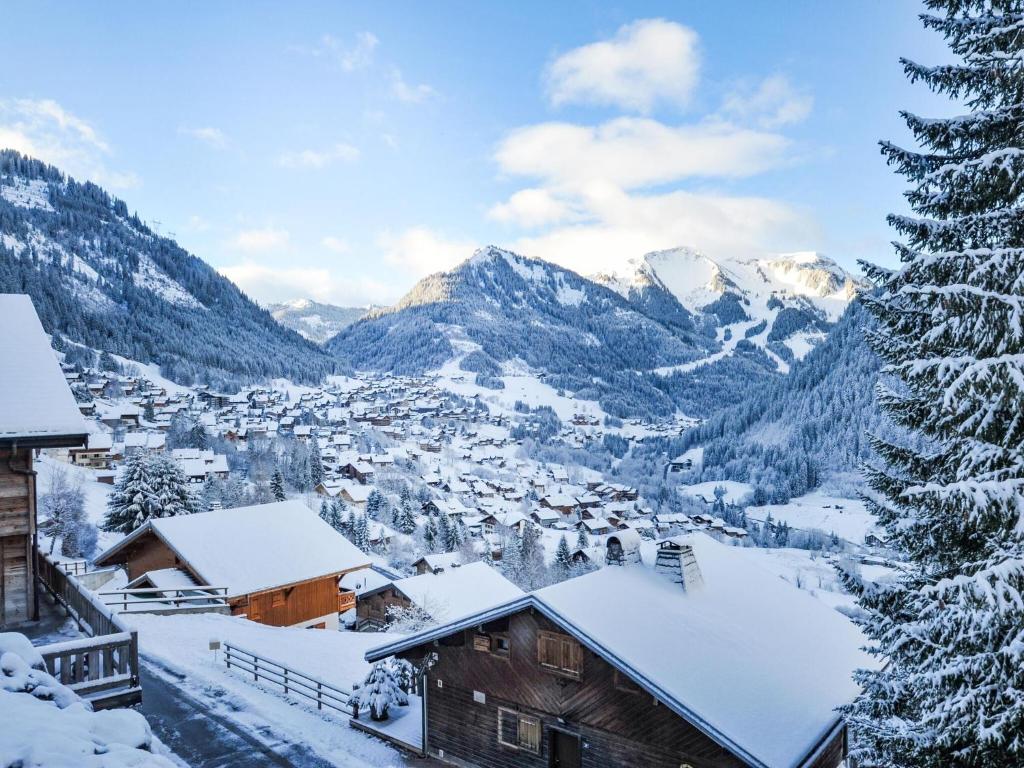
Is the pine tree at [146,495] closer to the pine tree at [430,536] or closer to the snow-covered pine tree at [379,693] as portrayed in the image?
the snow-covered pine tree at [379,693]

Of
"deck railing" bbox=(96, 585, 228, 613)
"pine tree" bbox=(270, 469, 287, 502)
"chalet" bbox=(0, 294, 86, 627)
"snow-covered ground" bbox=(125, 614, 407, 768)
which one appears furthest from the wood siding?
"pine tree" bbox=(270, 469, 287, 502)

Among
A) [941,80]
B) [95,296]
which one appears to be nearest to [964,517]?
[941,80]

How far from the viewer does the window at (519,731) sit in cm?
1471

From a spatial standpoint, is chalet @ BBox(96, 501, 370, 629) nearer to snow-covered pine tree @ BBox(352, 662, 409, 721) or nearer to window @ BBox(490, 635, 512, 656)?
snow-covered pine tree @ BBox(352, 662, 409, 721)

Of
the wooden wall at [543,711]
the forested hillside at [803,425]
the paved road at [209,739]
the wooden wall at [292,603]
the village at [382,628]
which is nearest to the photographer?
the paved road at [209,739]

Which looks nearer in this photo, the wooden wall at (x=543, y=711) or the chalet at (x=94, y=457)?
the wooden wall at (x=543, y=711)

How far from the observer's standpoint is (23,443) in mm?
11766

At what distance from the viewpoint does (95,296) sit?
584 feet

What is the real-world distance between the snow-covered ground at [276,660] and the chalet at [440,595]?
1363 centimetres

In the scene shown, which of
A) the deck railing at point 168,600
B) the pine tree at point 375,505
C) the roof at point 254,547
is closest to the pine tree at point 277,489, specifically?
the pine tree at point 375,505

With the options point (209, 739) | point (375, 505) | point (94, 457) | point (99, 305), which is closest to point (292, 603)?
point (209, 739)

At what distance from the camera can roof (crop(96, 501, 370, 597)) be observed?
25719mm

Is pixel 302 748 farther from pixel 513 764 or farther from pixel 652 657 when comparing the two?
pixel 652 657

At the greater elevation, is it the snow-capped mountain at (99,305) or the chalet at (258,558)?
the snow-capped mountain at (99,305)
